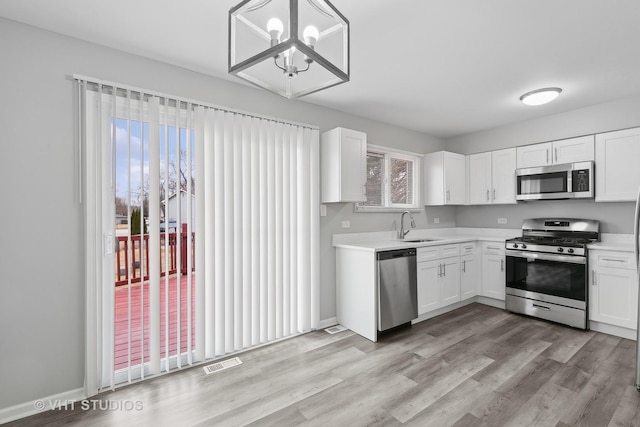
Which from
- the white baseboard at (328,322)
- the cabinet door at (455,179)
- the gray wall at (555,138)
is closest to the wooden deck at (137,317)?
the white baseboard at (328,322)

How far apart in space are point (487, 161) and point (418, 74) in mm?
2399

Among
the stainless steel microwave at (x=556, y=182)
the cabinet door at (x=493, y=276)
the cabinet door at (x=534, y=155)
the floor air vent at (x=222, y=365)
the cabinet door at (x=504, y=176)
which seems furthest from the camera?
the cabinet door at (x=504, y=176)

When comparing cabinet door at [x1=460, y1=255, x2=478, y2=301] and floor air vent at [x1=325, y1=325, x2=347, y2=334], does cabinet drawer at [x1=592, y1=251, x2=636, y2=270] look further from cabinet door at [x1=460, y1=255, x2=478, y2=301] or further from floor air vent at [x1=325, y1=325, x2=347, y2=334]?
floor air vent at [x1=325, y1=325, x2=347, y2=334]

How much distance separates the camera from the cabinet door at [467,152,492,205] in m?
4.46

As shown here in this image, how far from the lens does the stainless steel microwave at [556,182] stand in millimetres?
3508

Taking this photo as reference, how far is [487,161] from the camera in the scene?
14.7ft

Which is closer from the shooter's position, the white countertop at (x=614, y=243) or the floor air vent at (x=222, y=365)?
the floor air vent at (x=222, y=365)

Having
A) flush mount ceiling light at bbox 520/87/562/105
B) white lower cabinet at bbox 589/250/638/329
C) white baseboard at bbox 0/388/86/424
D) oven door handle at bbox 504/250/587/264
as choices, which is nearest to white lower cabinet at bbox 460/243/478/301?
oven door handle at bbox 504/250/587/264

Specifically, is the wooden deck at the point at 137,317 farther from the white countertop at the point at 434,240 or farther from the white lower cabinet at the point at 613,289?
the white lower cabinet at the point at 613,289

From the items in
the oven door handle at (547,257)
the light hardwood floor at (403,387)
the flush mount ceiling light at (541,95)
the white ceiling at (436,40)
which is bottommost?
the light hardwood floor at (403,387)

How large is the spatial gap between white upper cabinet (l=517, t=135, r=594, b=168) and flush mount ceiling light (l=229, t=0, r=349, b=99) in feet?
10.1

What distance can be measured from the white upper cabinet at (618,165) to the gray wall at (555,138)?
0.15 metres

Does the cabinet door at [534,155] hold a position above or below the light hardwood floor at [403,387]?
above

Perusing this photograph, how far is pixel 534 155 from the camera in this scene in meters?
3.99
